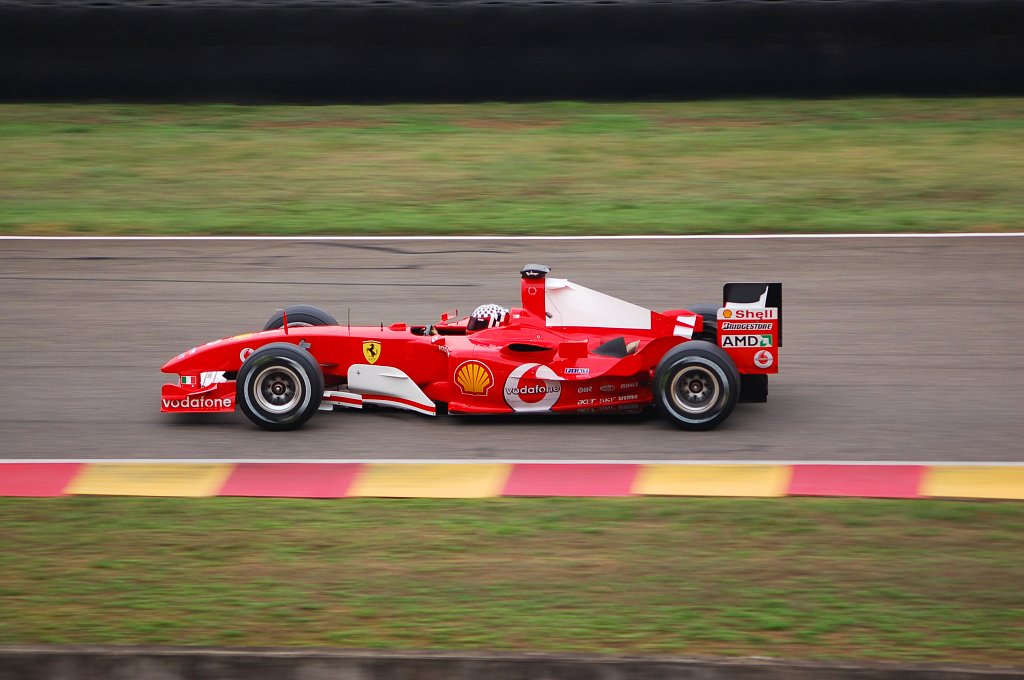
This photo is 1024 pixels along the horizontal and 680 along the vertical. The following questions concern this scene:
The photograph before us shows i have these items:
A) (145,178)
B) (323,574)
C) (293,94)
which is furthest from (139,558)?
(293,94)

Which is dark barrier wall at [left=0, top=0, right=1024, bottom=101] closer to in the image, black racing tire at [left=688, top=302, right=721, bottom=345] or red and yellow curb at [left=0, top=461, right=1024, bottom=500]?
black racing tire at [left=688, top=302, right=721, bottom=345]

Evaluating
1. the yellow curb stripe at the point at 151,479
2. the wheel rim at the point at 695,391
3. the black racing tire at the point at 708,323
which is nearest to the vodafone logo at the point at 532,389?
the wheel rim at the point at 695,391

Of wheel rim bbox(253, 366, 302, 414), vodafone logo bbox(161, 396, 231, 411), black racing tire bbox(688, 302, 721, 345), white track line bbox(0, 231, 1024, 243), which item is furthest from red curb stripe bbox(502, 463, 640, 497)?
white track line bbox(0, 231, 1024, 243)

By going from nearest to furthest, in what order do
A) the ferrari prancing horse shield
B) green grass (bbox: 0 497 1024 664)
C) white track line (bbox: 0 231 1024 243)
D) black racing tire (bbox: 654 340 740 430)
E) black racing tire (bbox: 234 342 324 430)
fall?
green grass (bbox: 0 497 1024 664), black racing tire (bbox: 654 340 740 430), black racing tire (bbox: 234 342 324 430), the ferrari prancing horse shield, white track line (bbox: 0 231 1024 243)

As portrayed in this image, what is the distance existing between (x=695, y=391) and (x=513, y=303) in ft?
11.9

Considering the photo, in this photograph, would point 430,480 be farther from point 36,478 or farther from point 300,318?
point 36,478

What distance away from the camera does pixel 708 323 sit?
9.68 metres

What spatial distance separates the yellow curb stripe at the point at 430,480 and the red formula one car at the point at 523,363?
2.46ft

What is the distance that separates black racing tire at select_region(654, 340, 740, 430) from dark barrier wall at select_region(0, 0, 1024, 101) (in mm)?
10912

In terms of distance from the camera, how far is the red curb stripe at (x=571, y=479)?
8242 millimetres

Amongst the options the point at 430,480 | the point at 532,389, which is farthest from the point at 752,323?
the point at 430,480

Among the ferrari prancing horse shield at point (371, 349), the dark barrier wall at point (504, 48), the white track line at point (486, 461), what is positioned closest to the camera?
the white track line at point (486, 461)

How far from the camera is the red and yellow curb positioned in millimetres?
8250

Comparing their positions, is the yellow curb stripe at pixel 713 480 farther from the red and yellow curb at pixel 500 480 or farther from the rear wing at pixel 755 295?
the rear wing at pixel 755 295
